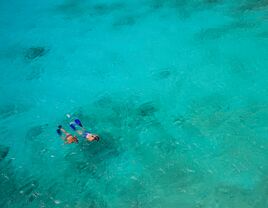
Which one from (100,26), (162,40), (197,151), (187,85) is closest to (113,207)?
(197,151)

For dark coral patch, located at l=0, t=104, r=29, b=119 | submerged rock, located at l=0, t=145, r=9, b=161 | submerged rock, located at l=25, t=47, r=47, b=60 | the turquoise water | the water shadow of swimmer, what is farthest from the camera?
submerged rock, located at l=25, t=47, r=47, b=60

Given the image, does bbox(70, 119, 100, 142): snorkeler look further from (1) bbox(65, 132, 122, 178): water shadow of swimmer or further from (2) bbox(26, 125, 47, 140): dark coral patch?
(2) bbox(26, 125, 47, 140): dark coral patch

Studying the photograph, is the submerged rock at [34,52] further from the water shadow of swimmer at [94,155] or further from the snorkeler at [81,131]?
the water shadow of swimmer at [94,155]

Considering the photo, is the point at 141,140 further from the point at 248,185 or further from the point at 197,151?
the point at 248,185

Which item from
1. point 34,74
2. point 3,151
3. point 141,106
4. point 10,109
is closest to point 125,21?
point 34,74

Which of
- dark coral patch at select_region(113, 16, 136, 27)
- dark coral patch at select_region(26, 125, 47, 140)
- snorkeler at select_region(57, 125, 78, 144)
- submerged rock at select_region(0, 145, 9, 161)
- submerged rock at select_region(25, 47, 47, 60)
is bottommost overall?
submerged rock at select_region(0, 145, 9, 161)

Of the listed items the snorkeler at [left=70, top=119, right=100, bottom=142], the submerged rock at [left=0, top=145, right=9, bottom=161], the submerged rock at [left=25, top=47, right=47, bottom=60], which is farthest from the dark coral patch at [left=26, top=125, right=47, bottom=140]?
the submerged rock at [left=25, top=47, right=47, bottom=60]

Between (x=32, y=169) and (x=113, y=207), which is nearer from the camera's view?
(x=113, y=207)

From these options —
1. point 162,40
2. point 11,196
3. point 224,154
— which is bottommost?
point 11,196
